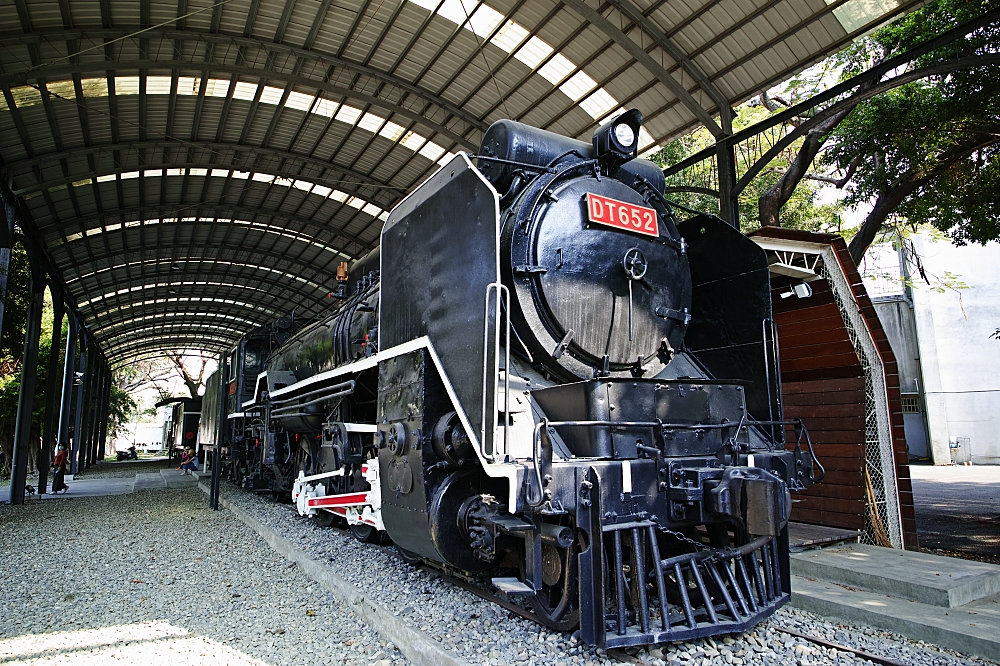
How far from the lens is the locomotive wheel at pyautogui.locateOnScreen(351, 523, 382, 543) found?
5.75 m

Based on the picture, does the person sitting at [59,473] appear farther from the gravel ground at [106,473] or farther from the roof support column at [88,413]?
the roof support column at [88,413]

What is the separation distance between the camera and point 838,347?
6043 millimetres

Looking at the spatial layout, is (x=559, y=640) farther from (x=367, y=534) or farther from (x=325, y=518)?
(x=325, y=518)

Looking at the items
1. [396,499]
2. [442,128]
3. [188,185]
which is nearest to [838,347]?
[396,499]

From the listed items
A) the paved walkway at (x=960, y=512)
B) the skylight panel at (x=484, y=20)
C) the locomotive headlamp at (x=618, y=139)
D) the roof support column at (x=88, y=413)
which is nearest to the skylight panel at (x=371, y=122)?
the skylight panel at (x=484, y=20)

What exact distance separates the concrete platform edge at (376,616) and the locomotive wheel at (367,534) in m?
0.59

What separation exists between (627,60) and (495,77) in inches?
95.5

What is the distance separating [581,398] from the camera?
3.26m

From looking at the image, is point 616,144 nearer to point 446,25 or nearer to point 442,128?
point 446,25

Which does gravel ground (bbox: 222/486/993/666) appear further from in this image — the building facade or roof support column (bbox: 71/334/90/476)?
roof support column (bbox: 71/334/90/476)

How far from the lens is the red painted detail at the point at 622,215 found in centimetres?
399

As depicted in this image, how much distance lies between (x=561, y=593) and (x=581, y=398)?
1048 millimetres

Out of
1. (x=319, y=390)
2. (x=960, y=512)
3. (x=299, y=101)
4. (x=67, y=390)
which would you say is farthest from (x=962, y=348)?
(x=67, y=390)

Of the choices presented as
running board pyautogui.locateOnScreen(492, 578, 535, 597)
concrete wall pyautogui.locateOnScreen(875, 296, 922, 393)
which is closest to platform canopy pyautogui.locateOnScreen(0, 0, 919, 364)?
running board pyautogui.locateOnScreen(492, 578, 535, 597)
